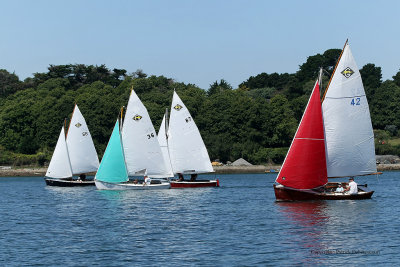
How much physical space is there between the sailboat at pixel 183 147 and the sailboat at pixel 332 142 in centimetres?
2090

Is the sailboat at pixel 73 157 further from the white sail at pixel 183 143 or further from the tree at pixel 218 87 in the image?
the tree at pixel 218 87

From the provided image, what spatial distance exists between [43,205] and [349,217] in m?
27.1

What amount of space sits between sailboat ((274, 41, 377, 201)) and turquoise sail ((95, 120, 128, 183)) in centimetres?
2021

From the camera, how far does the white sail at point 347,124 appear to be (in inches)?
2003

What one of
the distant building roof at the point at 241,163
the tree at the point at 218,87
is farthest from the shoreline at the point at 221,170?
the tree at the point at 218,87

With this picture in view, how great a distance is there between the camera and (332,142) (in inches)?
2035

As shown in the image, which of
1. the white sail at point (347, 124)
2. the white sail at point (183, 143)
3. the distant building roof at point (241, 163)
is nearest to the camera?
the white sail at point (347, 124)

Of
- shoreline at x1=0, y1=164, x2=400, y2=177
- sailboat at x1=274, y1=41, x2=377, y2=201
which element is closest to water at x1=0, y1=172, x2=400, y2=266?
sailboat at x1=274, y1=41, x2=377, y2=201

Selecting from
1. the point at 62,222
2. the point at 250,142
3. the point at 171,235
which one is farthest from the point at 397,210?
the point at 250,142

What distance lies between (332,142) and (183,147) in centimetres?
2354

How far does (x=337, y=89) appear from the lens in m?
51.0

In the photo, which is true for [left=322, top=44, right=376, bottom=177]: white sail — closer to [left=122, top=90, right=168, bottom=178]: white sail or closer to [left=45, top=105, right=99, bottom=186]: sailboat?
[left=122, top=90, right=168, bottom=178]: white sail

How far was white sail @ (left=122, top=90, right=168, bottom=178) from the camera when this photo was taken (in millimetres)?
68750

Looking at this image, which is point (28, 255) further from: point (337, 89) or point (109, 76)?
point (109, 76)
